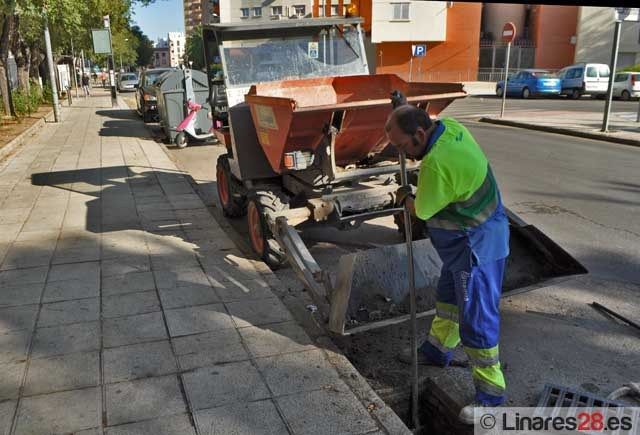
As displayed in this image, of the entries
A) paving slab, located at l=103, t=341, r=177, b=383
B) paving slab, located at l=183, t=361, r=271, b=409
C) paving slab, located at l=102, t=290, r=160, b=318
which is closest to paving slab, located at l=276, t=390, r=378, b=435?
paving slab, located at l=183, t=361, r=271, b=409

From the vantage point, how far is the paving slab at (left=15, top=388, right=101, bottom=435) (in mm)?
2857

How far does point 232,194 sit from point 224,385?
161 inches

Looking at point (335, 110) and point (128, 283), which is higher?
point (335, 110)

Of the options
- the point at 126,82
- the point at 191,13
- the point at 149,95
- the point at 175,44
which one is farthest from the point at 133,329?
the point at 175,44

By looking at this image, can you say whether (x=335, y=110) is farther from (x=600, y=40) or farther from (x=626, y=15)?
(x=600, y=40)

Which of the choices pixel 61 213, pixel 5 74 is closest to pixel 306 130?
pixel 61 213

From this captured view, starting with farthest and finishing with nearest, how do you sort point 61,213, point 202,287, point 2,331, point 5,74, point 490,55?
point 490,55, point 5,74, point 61,213, point 202,287, point 2,331

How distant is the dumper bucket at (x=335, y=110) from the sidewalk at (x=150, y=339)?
1251 millimetres

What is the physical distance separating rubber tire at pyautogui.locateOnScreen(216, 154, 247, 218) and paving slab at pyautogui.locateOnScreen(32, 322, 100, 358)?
9.75 ft

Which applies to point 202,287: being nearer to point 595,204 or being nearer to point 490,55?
point 595,204

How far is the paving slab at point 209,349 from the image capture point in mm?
3506

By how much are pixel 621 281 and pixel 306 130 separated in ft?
10.3

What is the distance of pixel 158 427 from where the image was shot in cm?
285

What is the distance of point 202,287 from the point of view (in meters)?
4.73
